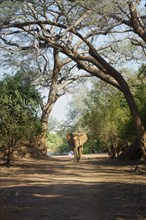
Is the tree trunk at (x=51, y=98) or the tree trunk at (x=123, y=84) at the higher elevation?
the tree trunk at (x=51, y=98)

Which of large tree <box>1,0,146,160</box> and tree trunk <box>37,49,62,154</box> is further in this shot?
tree trunk <box>37,49,62,154</box>

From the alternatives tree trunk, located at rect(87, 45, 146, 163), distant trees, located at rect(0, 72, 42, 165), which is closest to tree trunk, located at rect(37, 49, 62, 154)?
distant trees, located at rect(0, 72, 42, 165)

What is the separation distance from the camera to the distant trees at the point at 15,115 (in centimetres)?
1858

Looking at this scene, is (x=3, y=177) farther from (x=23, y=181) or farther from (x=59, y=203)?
(x=59, y=203)

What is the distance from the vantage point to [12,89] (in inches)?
773

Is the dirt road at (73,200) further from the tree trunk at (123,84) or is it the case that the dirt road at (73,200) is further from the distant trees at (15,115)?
the distant trees at (15,115)

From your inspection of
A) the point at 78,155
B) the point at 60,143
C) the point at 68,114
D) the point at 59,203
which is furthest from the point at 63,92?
the point at 60,143

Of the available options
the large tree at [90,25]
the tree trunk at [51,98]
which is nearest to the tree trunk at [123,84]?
the large tree at [90,25]

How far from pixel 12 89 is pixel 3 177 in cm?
555

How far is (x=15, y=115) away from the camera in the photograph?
746 inches

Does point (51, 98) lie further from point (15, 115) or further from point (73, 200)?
point (73, 200)

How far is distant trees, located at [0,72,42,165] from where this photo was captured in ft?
61.0

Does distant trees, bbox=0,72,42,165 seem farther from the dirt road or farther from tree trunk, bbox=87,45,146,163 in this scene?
tree trunk, bbox=87,45,146,163

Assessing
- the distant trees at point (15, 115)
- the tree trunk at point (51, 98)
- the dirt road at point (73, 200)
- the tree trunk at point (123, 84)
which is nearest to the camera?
the dirt road at point (73, 200)
